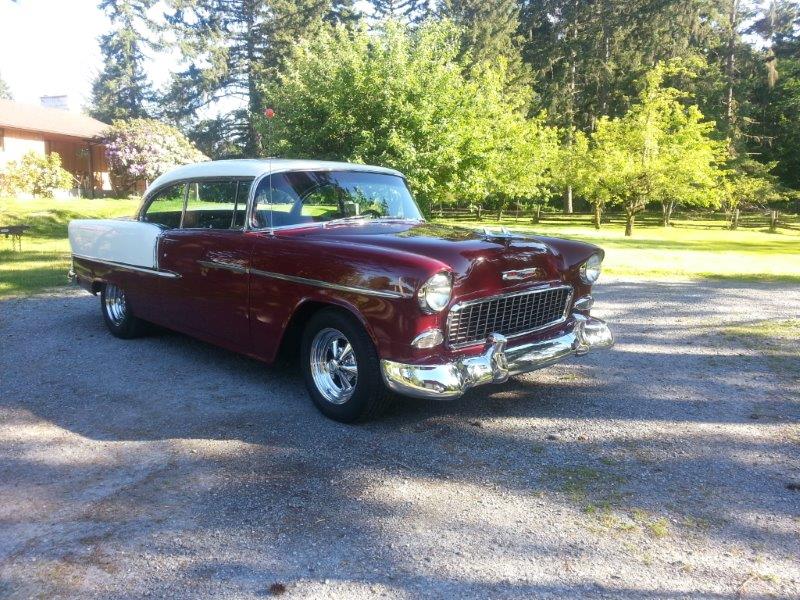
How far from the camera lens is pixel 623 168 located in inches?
966

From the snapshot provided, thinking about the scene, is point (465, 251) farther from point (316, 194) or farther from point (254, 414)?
point (254, 414)

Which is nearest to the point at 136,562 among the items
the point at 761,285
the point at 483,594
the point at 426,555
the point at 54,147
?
the point at 426,555

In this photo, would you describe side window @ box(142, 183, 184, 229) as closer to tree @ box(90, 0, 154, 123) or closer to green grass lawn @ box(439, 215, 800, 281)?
green grass lawn @ box(439, 215, 800, 281)

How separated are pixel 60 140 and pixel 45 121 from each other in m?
1.11

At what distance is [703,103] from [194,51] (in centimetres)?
3392

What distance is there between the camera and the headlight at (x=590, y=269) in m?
4.79

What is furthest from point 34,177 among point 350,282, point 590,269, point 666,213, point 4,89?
point 4,89

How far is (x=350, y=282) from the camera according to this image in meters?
3.85

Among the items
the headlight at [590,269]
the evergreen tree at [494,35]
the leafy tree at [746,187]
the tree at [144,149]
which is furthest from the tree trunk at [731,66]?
the headlight at [590,269]

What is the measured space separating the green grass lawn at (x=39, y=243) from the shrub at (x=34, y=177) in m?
3.32

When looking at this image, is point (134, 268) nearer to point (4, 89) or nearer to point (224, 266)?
point (224, 266)

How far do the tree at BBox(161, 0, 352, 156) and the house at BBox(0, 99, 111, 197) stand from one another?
1064 cm

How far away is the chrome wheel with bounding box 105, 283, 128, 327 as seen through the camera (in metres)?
6.29

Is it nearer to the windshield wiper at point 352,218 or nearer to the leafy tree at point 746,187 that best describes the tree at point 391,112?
the windshield wiper at point 352,218
